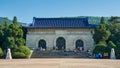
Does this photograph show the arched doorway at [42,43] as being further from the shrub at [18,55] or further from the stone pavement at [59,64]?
the stone pavement at [59,64]

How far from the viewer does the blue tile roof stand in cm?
3878

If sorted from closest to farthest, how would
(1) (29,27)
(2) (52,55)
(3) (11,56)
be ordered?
(3) (11,56), (2) (52,55), (1) (29,27)

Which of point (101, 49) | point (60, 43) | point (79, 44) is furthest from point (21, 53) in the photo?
point (79, 44)

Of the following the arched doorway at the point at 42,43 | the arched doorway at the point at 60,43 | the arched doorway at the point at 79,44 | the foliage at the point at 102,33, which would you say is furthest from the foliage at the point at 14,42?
the arched doorway at the point at 79,44

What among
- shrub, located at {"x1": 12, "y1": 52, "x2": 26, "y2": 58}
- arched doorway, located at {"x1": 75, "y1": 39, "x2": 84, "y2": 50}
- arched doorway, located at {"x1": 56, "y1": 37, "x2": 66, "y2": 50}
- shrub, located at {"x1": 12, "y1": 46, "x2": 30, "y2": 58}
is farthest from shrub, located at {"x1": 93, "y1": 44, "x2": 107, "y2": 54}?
arched doorway, located at {"x1": 56, "y1": 37, "x2": 66, "y2": 50}

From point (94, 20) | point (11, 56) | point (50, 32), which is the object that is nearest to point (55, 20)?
point (50, 32)

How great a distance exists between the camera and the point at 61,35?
38.7 metres

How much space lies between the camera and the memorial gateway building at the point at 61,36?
38406 mm

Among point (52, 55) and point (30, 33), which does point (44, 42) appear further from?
point (52, 55)

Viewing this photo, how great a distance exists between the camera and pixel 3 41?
104ft

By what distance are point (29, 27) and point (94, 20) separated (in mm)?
21923

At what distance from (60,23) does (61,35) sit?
209 centimetres

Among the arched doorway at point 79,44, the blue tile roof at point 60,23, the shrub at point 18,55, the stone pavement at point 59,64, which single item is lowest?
the stone pavement at point 59,64

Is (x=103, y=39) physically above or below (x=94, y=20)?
below
